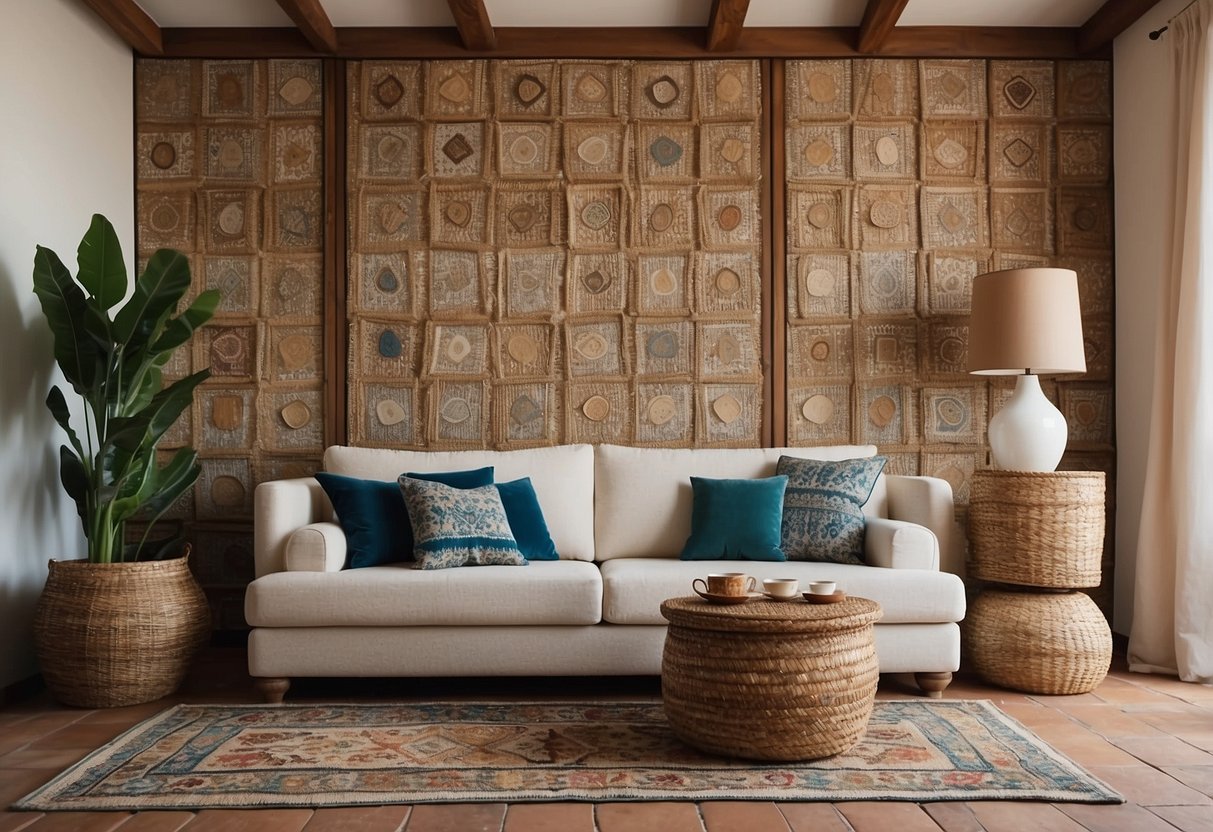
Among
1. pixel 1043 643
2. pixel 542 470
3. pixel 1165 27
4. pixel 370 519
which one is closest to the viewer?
pixel 1043 643

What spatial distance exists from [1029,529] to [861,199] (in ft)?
5.25

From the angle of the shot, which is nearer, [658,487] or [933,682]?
[933,682]

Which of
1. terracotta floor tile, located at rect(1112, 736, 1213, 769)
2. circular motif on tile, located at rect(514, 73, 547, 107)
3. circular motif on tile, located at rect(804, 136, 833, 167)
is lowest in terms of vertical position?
terracotta floor tile, located at rect(1112, 736, 1213, 769)

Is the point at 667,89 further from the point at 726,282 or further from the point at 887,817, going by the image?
the point at 887,817

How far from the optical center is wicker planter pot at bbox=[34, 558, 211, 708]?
3145 millimetres

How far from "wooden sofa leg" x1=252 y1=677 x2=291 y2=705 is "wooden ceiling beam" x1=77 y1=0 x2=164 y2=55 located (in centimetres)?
264

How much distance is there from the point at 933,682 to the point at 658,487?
48.5 inches

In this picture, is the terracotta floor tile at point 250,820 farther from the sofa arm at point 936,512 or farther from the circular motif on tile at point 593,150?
the circular motif on tile at point 593,150

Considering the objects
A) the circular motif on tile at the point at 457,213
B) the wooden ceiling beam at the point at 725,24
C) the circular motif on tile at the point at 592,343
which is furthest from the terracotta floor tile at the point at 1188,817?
the circular motif on tile at the point at 457,213

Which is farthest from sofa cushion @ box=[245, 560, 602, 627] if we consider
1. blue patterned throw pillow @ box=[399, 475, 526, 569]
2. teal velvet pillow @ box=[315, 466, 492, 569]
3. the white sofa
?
teal velvet pillow @ box=[315, 466, 492, 569]

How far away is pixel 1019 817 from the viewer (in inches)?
86.7

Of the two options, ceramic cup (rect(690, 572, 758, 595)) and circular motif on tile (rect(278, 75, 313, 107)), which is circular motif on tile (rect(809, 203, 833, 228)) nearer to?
ceramic cup (rect(690, 572, 758, 595))

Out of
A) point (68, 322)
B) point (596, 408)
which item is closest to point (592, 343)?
point (596, 408)

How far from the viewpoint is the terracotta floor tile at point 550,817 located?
2.16 m
